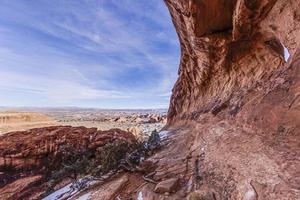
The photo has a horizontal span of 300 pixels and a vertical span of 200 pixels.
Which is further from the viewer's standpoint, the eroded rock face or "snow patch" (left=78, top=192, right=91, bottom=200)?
"snow patch" (left=78, top=192, right=91, bottom=200)

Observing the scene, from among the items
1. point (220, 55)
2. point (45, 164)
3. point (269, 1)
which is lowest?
point (45, 164)

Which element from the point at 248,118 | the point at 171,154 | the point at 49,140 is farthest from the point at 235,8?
the point at 49,140

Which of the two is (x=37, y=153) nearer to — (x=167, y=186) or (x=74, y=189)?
(x=74, y=189)

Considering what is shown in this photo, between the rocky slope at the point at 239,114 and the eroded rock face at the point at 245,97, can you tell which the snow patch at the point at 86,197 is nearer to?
the rocky slope at the point at 239,114

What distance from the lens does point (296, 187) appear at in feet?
15.5

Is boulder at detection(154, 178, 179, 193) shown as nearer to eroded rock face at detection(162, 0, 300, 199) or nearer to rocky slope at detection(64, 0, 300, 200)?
rocky slope at detection(64, 0, 300, 200)

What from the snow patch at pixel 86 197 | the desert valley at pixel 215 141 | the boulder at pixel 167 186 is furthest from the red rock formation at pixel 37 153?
the boulder at pixel 167 186

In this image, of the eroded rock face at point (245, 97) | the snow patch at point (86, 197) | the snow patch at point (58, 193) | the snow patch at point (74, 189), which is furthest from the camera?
the snow patch at point (58, 193)

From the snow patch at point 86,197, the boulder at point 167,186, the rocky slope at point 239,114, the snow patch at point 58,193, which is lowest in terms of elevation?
the snow patch at point 58,193

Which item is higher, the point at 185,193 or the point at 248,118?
→ the point at 248,118

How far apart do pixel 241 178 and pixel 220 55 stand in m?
6.48

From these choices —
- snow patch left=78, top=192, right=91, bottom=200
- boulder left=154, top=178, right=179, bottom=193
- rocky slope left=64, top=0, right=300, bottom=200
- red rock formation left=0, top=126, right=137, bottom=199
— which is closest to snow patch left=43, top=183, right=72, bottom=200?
red rock formation left=0, top=126, right=137, bottom=199

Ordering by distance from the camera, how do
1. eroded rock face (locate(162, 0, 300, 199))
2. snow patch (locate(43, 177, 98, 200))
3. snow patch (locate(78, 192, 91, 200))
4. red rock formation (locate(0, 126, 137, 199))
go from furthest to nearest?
red rock formation (locate(0, 126, 137, 199)) < snow patch (locate(43, 177, 98, 200)) < snow patch (locate(78, 192, 91, 200)) < eroded rock face (locate(162, 0, 300, 199))

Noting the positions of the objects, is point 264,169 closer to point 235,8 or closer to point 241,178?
point 241,178
